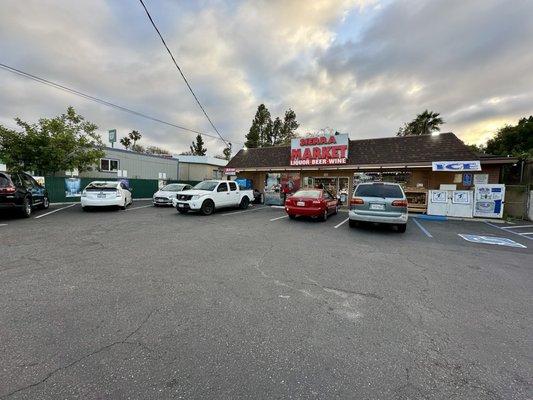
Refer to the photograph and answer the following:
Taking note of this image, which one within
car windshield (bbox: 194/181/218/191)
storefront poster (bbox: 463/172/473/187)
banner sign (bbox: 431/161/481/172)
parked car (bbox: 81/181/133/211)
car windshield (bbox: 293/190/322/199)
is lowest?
parked car (bbox: 81/181/133/211)

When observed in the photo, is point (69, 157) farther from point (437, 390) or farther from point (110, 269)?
point (437, 390)

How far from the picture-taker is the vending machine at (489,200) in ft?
43.3

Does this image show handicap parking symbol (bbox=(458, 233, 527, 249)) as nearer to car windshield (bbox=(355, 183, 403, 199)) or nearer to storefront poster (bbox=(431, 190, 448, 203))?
car windshield (bbox=(355, 183, 403, 199))

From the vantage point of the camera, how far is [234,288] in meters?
3.98

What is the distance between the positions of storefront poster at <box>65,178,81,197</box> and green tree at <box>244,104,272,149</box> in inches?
1139

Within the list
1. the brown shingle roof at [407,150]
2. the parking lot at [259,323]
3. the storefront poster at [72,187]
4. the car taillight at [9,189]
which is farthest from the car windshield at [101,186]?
the brown shingle roof at [407,150]

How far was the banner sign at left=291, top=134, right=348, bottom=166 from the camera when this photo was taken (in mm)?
17938

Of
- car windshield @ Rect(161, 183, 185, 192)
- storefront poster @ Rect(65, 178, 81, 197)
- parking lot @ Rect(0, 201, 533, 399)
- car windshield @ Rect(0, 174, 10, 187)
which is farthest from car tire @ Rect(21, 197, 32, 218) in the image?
storefront poster @ Rect(65, 178, 81, 197)

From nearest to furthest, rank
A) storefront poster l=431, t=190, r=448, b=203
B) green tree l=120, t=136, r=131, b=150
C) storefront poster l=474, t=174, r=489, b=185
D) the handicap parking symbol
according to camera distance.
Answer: the handicap parking symbol < storefront poster l=431, t=190, r=448, b=203 < storefront poster l=474, t=174, r=489, b=185 < green tree l=120, t=136, r=131, b=150

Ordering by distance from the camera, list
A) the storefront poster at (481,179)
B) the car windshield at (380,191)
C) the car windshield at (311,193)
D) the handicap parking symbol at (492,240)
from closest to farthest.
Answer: the handicap parking symbol at (492,240) < the car windshield at (380,191) < the car windshield at (311,193) < the storefront poster at (481,179)

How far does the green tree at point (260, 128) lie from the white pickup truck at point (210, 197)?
30.0 meters

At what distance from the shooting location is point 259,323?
3023mm

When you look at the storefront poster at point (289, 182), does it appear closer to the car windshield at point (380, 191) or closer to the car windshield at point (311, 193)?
the car windshield at point (311, 193)

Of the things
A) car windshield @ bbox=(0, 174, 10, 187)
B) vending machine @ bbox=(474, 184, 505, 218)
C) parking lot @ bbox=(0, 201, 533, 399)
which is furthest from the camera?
vending machine @ bbox=(474, 184, 505, 218)
